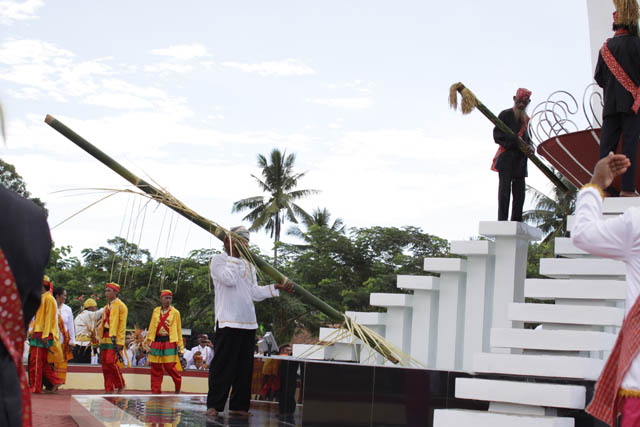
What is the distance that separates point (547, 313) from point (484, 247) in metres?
1.57

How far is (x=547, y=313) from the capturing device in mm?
5305

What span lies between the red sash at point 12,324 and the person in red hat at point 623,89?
4.74m

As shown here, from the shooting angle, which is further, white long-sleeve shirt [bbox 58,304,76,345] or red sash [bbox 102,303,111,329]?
white long-sleeve shirt [bbox 58,304,76,345]

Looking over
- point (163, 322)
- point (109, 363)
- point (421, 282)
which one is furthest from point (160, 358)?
point (421, 282)

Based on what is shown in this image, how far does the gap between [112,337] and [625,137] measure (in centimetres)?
873

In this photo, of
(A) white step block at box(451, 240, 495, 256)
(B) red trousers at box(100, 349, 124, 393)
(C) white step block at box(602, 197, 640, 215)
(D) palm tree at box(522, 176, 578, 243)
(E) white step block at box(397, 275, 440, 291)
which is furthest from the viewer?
(D) palm tree at box(522, 176, 578, 243)

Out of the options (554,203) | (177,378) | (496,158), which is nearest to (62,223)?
(496,158)

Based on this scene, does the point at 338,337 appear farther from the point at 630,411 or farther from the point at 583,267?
the point at 630,411

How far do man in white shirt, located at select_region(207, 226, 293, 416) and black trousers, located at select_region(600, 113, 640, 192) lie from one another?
2.78 metres

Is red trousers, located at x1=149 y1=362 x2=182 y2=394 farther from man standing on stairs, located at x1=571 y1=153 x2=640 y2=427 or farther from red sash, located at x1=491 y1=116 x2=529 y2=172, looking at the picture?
man standing on stairs, located at x1=571 y1=153 x2=640 y2=427

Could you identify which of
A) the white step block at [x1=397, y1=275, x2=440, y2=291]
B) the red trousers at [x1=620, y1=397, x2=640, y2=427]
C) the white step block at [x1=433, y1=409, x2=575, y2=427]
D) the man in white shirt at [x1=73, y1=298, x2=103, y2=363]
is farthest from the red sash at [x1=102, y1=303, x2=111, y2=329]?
the red trousers at [x1=620, y1=397, x2=640, y2=427]

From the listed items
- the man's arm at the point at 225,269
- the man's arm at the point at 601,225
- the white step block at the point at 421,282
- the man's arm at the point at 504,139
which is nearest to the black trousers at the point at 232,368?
the man's arm at the point at 225,269

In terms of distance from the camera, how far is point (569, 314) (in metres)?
5.24

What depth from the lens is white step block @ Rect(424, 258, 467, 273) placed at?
709 cm
